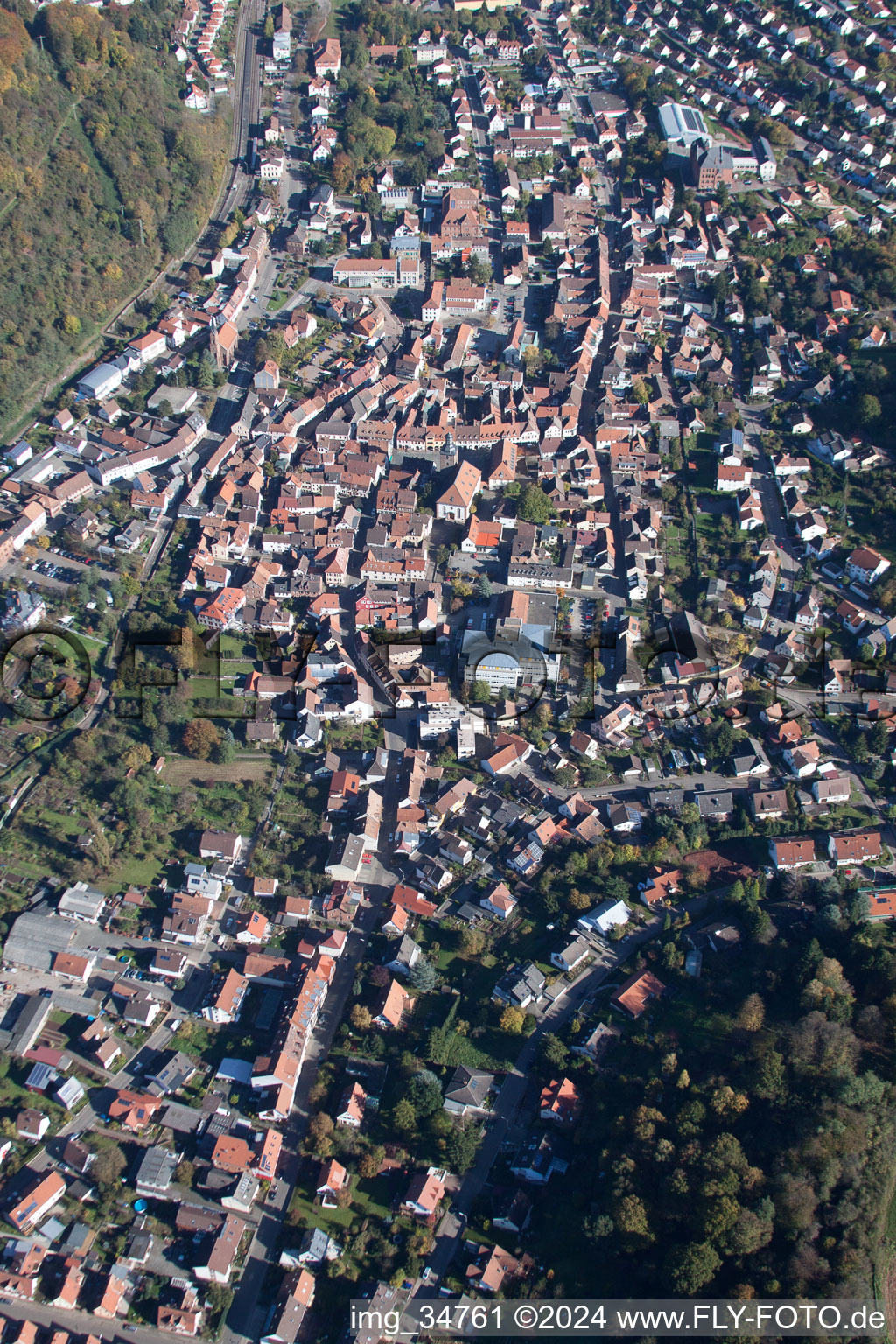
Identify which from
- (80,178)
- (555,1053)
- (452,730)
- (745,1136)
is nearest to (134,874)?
(452,730)

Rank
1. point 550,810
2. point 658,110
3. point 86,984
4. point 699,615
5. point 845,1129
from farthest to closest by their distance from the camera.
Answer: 1. point 658,110
2. point 699,615
3. point 550,810
4. point 86,984
5. point 845,1129

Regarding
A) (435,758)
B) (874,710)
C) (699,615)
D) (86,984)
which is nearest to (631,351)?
(699,615)

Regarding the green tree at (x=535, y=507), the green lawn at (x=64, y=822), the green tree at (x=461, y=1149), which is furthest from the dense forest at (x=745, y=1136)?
the green tree at (x=535, y=507)

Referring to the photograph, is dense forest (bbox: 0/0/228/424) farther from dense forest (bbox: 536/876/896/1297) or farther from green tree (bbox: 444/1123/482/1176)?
dense forest (bbox: 536/876/896/1297)

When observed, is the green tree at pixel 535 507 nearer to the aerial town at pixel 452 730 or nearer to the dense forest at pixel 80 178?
the aerial town at pixel 452 730

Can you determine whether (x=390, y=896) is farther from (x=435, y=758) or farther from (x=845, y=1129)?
(x=845, y=1129)

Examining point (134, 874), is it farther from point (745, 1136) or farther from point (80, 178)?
point (80, 178)
